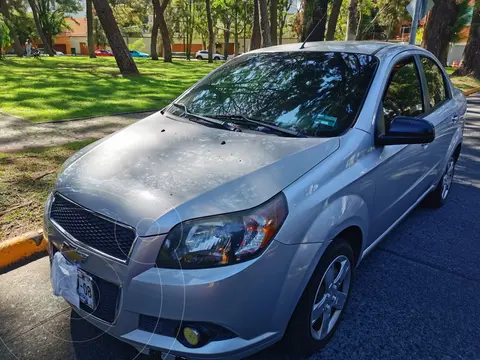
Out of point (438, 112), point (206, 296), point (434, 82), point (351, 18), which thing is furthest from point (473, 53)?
point (206, 296)

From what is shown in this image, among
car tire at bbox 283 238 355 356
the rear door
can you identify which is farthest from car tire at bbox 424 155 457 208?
car tire at bbox 283 238 355 356

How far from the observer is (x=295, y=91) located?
2.83m

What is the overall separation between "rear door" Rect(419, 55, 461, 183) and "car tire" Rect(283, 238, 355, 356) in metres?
1.67

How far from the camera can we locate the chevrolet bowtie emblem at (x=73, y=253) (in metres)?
1.92

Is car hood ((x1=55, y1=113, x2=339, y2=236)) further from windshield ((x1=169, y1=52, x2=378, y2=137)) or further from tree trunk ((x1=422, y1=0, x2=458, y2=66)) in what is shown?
tree trunk ((x1=422, y1=0, x2=458, y2=66))

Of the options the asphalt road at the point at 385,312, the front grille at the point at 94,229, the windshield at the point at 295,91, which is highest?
the windshield at the point at 295,91

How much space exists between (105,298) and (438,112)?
10.7 ft

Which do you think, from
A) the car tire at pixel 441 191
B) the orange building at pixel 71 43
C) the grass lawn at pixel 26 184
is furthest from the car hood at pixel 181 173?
the orange building at pixel 71 43

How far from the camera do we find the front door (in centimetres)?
265

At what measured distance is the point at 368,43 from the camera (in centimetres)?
332

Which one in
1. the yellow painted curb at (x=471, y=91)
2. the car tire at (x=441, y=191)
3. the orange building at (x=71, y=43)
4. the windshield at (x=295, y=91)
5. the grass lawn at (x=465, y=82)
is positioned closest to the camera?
the windshield at (x=295, y=91)

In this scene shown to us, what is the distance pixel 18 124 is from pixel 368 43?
5.86 meters

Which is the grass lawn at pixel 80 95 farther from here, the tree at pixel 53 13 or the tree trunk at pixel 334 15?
the tree at pixel 53 13

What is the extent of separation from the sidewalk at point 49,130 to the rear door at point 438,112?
4588 mm
